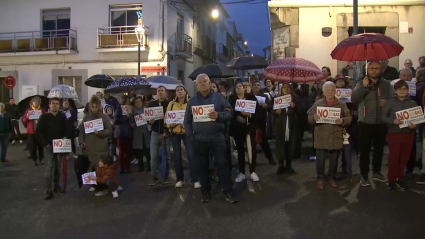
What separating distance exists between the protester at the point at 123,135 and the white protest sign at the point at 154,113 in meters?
1.43

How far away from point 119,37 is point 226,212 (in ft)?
59.2

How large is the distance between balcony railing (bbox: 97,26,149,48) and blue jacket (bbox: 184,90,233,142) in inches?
638

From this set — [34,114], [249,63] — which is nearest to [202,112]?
[34,114]

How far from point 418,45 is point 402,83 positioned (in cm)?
749

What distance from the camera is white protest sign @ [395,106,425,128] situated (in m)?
6.38

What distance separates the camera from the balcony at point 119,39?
2197 centimetres

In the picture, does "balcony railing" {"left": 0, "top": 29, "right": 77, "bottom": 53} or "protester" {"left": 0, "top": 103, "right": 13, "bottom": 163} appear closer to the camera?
"protester" {"left": 0, "top": 103, "right": 13, "bottom": 163}

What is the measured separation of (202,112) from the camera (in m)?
6.26

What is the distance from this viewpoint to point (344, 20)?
13.0 m

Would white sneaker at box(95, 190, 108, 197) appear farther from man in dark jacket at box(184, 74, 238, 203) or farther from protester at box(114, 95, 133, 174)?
man in dark jacket at box(184, 74, 238, 203)

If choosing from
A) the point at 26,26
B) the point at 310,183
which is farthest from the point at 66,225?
the point at 26,26

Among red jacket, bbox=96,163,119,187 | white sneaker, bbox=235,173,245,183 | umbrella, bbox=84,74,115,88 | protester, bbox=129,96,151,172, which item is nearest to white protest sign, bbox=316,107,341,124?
white sneaker, bbox=235,173,245,183

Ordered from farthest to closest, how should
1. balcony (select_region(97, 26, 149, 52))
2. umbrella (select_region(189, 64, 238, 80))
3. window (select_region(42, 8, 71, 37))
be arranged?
window (select_region(42, 8, 71, 37)), balcony (select_region(97, 26, 149, 52)), umbrella (select_region(189, 64, 238, 80))

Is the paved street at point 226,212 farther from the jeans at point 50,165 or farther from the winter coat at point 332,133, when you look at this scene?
the winter coat at point 332,133
